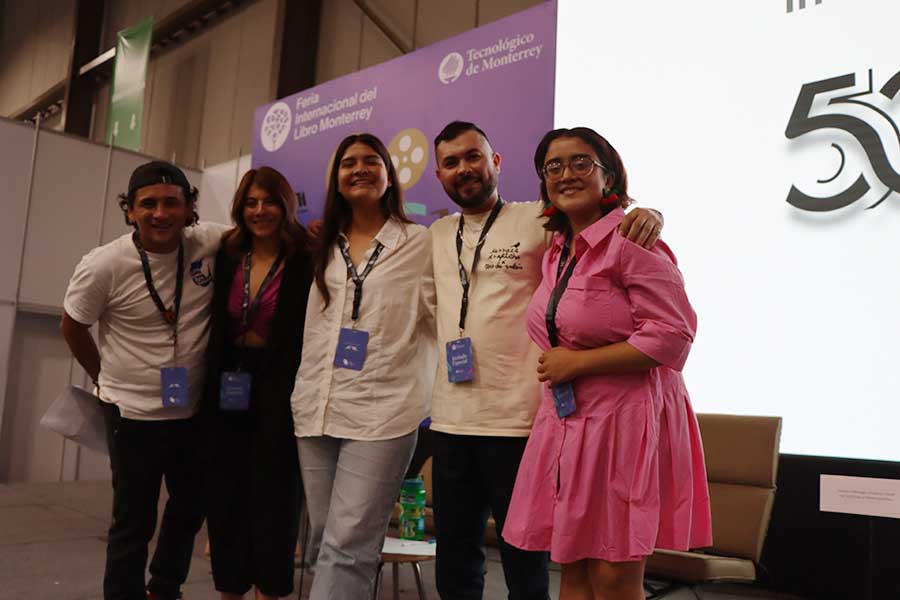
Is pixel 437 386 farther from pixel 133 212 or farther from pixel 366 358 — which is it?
pixel 133 212

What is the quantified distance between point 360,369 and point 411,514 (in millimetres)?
1322

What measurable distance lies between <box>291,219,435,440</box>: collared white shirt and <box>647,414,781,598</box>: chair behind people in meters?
1.35

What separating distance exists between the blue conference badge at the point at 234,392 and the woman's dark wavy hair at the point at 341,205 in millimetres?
358

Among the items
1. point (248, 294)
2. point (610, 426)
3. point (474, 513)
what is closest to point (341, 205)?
point (248, 294)

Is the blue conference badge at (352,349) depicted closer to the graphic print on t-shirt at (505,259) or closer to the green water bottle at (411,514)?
the graphic print on t-shirt at (505,259)

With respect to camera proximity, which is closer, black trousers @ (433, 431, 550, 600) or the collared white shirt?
black trousers @ (433, 431, 550, 600)

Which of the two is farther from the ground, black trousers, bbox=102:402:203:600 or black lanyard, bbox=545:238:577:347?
black lanyard, bbox=545:238:577:347

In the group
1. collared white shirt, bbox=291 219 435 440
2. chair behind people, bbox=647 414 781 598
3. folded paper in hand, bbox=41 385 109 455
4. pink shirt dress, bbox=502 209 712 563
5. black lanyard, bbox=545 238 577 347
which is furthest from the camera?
chair behind people, bbox=647 414 781 598

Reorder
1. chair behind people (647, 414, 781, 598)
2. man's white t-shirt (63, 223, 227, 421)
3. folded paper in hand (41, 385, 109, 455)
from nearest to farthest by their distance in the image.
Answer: man's white t-shirt (63, 223, 227, 421) → folded paper in hand (41, 385, 109, 455) → chair behind people (647, 414, 781, 598)

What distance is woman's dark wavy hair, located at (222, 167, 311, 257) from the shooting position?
2.21 m

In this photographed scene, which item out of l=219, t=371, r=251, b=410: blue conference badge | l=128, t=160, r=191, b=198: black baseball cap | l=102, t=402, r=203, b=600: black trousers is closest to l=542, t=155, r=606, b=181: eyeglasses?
l=219, t=371, r=251, b=410: blue conference badge

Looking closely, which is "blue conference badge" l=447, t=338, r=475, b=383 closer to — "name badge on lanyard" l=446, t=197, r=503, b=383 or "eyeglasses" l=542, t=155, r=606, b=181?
"name badge on lanyard" l=446, t=197, r=503, b=383

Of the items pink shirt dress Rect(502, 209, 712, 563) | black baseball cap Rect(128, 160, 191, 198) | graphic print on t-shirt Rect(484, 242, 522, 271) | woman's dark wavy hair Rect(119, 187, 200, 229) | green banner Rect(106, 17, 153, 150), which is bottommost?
pink shirt dress Rect(502, 209, 712, 563)

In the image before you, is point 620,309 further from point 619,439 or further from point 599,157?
point 599,157
